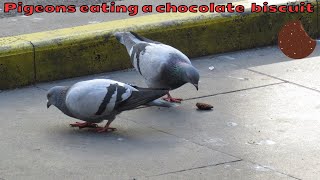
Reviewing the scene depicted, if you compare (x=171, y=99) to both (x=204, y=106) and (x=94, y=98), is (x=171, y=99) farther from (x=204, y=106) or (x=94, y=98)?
(x=94, y=98)

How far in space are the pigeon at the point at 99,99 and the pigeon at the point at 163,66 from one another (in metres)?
0.31

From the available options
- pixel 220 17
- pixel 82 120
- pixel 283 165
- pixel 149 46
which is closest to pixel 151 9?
pixel 220 17

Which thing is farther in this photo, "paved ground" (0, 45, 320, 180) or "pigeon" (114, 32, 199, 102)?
"pigeon" (114, 32, 199, 102)

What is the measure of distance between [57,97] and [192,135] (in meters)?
1.01

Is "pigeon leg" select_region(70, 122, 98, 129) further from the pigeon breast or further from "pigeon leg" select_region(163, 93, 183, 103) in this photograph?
"pigeon leg" select_region(163, 93, 183, 103)

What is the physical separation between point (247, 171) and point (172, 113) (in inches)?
54.3

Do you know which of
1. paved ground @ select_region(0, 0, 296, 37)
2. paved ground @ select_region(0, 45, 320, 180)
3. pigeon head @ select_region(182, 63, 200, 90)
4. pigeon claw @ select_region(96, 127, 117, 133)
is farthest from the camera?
paved ground @ select_region(0, 0, 296, 37)

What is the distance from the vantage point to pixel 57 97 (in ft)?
23.3

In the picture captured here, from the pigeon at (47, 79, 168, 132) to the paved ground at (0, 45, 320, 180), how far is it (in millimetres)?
180

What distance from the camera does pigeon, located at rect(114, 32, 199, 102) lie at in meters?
7.31

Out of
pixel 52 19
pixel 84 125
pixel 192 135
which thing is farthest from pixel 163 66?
pixel 52 19

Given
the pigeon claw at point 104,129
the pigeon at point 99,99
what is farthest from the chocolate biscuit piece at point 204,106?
the pigeon claw at point 104,129

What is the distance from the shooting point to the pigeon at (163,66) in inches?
288

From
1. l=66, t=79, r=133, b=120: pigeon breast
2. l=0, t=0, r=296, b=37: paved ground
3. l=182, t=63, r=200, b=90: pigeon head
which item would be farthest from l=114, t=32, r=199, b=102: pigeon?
l=0, t=0, r=296, b=37: paved ground
